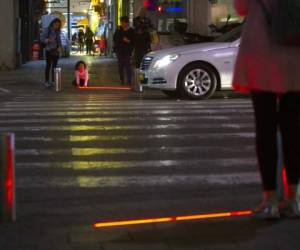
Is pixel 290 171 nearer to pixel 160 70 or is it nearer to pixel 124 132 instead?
pixel 124 132

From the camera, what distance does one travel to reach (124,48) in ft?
68.8

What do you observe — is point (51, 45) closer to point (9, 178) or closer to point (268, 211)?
point (9, 178)

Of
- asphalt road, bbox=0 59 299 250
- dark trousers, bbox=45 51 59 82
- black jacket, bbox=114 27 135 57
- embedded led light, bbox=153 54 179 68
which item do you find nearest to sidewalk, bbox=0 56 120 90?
dark trousers, bbox=45 51 59 82

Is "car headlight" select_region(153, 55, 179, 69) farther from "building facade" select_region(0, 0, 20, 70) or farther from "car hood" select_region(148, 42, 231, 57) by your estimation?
"building facade" select_region(0, 0, 20, 70)

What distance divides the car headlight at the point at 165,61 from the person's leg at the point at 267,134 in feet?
34.5

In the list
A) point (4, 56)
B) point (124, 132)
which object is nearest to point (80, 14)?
point (4, 56)

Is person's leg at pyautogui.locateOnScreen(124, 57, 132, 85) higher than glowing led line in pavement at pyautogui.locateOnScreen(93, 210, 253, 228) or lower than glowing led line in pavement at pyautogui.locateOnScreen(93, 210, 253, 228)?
higher

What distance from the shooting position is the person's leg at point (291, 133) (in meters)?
5.04

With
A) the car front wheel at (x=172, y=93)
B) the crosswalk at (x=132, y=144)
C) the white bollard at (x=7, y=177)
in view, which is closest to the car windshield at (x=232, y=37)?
the car front wheel at (x=172, y=93)

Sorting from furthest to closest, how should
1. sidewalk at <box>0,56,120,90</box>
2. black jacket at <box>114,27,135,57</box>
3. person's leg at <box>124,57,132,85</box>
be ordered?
sidewalk at <box>0,56,120,90</box>, black jacket at <box>114,27,135,57</box>, person's leg at <box>124,57,132,85</box>

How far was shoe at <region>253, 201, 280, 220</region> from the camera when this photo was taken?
518 cm

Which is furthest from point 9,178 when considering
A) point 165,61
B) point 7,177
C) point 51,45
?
point 51,45

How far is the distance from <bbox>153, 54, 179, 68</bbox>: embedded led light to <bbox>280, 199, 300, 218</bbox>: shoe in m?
10.4

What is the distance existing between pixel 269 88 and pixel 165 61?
10817 mm
